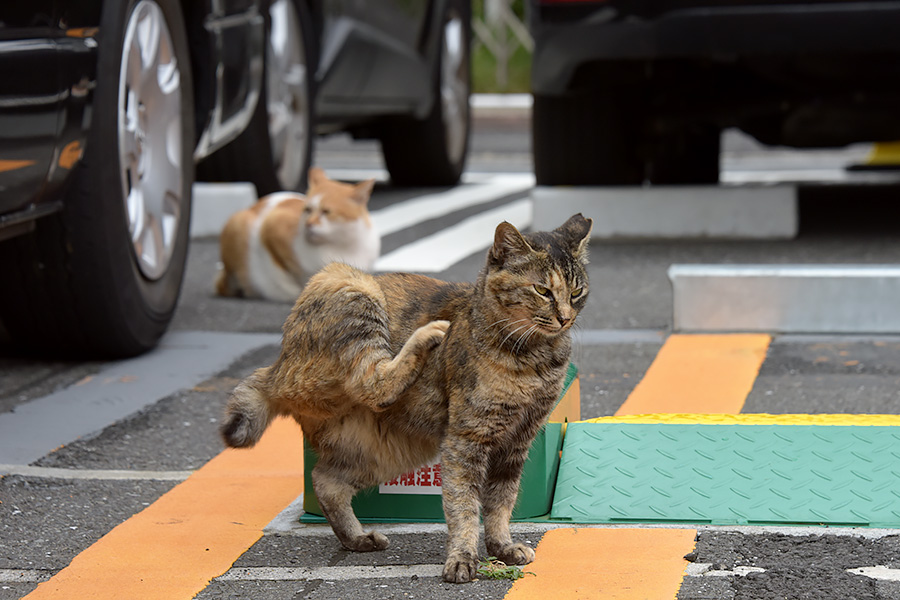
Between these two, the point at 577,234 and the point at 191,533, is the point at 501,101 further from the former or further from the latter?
the point at 191,533

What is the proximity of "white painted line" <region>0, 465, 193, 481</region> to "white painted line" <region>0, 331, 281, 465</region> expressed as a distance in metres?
0.06

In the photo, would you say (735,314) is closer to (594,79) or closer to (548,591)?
(594,79)

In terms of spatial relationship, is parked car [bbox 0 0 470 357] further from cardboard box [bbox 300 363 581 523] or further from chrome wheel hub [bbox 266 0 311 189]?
cardboard box [bbox 300 363 581 523]

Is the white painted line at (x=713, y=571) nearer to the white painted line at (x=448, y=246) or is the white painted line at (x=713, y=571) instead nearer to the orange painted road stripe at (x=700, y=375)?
the orange painted road stripe at (x=700, y=375)

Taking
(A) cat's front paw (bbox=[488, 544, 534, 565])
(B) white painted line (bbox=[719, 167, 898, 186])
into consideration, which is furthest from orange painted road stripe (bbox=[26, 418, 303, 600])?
(B) white painted line (bbox=[719, 167, 898, 186])

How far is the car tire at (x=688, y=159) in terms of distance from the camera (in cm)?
727

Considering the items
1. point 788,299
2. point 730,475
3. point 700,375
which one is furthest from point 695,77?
point 730,475

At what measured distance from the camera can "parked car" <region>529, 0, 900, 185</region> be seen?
5.22m

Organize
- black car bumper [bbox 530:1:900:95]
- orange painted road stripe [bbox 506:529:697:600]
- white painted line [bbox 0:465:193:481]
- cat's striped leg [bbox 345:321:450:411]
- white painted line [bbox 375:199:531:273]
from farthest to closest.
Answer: white painted line [bbox 375:199:531:273], black car bumper [bbox 530:1:900:95], white painted line [bbox 0:465:193:481], cat's striped leg [bbox 345:321:450:411], orange painted road stripe [bbox 506:529:697:600]

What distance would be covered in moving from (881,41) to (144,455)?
3391 millimetres

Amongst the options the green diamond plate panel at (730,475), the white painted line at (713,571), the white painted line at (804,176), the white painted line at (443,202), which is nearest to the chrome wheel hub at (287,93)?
the white painted line at (443,202)

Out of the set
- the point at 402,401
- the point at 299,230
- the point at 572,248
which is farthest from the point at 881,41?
the point at 402,401

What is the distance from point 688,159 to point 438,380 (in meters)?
5.15

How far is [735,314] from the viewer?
4605 millimetres
